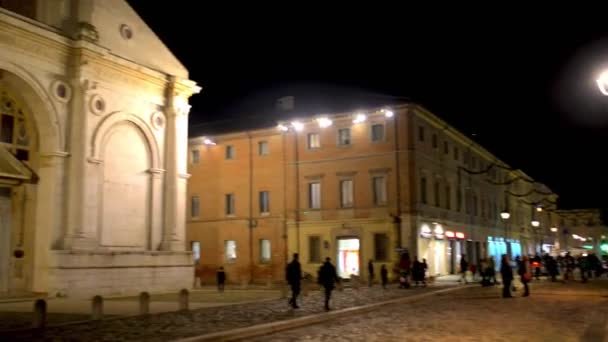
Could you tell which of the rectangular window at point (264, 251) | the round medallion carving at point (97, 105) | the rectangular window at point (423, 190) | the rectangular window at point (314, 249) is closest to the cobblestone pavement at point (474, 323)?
the round medallion carving at point (97, 105)

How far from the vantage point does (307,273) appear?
4141cm

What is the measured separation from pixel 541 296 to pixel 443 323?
1197 centimetres

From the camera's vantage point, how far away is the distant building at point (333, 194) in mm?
39969

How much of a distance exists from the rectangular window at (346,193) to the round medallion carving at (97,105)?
18.8 metres

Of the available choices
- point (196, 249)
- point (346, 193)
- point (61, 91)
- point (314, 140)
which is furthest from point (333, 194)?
point (61, 91)

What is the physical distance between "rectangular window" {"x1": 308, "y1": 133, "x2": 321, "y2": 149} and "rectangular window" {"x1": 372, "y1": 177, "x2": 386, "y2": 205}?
4802mm

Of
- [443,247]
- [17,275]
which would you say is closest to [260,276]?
[443,247]

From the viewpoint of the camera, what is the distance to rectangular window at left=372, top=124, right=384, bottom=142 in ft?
133

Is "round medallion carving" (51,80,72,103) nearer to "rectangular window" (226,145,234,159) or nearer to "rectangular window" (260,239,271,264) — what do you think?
"rectangular window" (226,145,234,159)

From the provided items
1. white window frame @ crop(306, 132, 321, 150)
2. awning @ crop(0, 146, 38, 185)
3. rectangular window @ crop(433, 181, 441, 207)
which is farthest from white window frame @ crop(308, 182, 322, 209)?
awning @ crop(0, 146, 38, 185)

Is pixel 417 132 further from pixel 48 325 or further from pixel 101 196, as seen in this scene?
pixel 48 325

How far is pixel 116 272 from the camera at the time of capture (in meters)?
26.4

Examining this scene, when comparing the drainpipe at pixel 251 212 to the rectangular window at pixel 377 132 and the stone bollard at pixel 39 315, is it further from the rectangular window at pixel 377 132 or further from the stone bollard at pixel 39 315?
the stone bollard at pixel 39 315

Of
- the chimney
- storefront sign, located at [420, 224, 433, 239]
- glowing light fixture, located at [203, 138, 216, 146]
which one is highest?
the chimney
